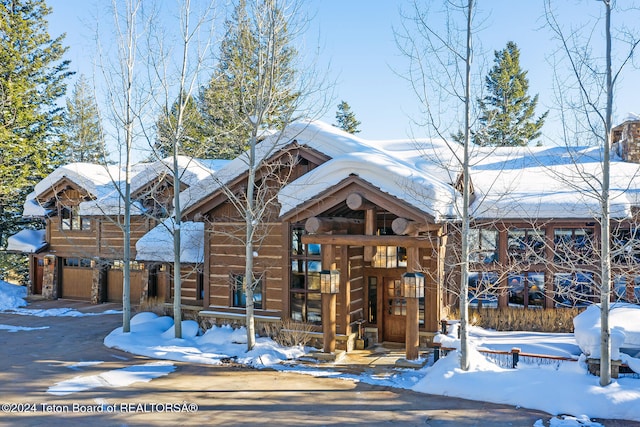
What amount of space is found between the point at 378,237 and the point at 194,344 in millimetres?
6599

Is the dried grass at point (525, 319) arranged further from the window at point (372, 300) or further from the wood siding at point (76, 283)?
the wood siding at point (76, 283)

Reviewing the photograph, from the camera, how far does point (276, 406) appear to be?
948 centimetres

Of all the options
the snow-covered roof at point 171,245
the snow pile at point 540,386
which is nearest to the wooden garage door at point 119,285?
the snow-covered roof at point 171,245

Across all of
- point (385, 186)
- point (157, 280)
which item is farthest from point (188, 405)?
point (157, 280)

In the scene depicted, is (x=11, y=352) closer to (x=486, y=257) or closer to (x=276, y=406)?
(x=276, y=406)

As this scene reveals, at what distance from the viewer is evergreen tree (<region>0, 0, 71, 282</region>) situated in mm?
26188

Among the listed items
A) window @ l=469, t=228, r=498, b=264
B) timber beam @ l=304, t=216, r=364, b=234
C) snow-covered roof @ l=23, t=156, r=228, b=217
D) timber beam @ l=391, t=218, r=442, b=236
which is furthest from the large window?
snow-covered roof @ l=23, t=156, r=228, b=217

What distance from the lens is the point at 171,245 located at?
1820 cm

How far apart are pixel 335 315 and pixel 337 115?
3167cm

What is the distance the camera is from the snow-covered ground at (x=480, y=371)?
8.89 meters

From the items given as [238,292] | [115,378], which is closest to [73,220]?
[238,292]

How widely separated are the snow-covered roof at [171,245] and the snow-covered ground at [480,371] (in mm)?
2765

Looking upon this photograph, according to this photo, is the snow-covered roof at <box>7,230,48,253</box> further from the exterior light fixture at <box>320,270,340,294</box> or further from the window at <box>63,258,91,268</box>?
the exterior light fixture at <box>320,270,340,294</box>

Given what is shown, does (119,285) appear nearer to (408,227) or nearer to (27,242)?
(27,242)
